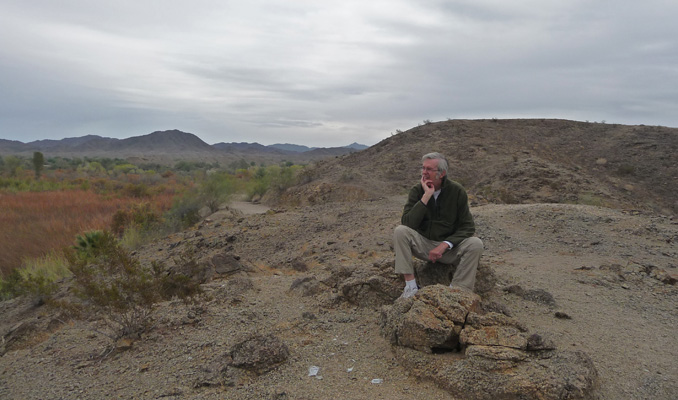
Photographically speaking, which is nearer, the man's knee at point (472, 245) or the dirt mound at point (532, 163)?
the man's knee at point (472, 245)

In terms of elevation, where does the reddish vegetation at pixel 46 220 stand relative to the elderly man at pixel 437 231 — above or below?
below

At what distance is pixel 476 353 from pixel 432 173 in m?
1.74

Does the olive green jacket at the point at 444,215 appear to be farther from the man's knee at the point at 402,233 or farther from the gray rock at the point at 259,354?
the gray rock at the point at 259,354

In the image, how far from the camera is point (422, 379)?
3.13 m

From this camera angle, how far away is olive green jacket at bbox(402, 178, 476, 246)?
170 inches

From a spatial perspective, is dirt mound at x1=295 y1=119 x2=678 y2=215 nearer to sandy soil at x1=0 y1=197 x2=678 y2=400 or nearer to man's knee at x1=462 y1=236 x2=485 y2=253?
sandy soil at x1=0 y1=197 x2=678 y2=400

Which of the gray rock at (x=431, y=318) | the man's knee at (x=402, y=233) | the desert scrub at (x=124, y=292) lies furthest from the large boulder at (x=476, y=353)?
the desert scrub at (x=124, y=292)

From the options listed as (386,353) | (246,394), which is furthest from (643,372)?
(246,394)

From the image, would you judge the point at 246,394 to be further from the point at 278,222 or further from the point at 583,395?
the point at 278,222

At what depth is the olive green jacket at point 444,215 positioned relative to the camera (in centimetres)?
431

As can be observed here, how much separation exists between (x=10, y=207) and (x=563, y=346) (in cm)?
1598

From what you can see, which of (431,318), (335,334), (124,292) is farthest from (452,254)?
(124,292)

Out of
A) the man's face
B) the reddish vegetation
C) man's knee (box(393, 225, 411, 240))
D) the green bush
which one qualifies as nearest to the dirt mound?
the green bush

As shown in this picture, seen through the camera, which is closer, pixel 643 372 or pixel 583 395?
pixel 583 395
